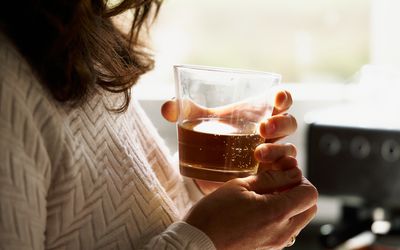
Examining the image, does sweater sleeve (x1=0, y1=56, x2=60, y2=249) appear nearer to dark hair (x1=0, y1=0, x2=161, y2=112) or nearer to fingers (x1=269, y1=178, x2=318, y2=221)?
dark hair (x1=0, y1=0, x2=161, y2=112)

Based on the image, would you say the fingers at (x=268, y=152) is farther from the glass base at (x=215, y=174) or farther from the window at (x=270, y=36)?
the window at (x=270, y=36)

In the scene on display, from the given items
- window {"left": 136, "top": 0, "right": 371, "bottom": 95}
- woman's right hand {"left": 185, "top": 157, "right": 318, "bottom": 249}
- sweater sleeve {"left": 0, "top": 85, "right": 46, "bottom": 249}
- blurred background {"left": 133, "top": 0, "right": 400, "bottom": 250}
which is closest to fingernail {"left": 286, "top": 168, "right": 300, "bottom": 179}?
woman's right hand {"left": 185, "top": 157, "right": 318, "bottom": 249}

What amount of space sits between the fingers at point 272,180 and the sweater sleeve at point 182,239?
0.10m

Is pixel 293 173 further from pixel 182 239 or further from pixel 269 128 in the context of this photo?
pixel 182 239

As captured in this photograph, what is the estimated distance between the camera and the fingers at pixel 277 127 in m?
0.84

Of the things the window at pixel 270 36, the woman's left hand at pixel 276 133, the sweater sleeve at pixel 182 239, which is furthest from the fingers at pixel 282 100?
the window at pixel 270 36

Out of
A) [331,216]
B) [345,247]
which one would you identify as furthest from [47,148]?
[331,216]

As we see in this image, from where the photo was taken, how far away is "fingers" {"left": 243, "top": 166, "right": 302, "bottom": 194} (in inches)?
31.2

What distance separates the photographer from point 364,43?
8.07 feet

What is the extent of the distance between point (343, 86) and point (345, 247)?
714 mm

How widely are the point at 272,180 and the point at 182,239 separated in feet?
0.50

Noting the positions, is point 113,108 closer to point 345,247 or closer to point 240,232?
point 240,232

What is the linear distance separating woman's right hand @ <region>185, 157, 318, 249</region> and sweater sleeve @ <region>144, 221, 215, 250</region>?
0.5 inches

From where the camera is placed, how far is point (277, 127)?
2.80 ft
